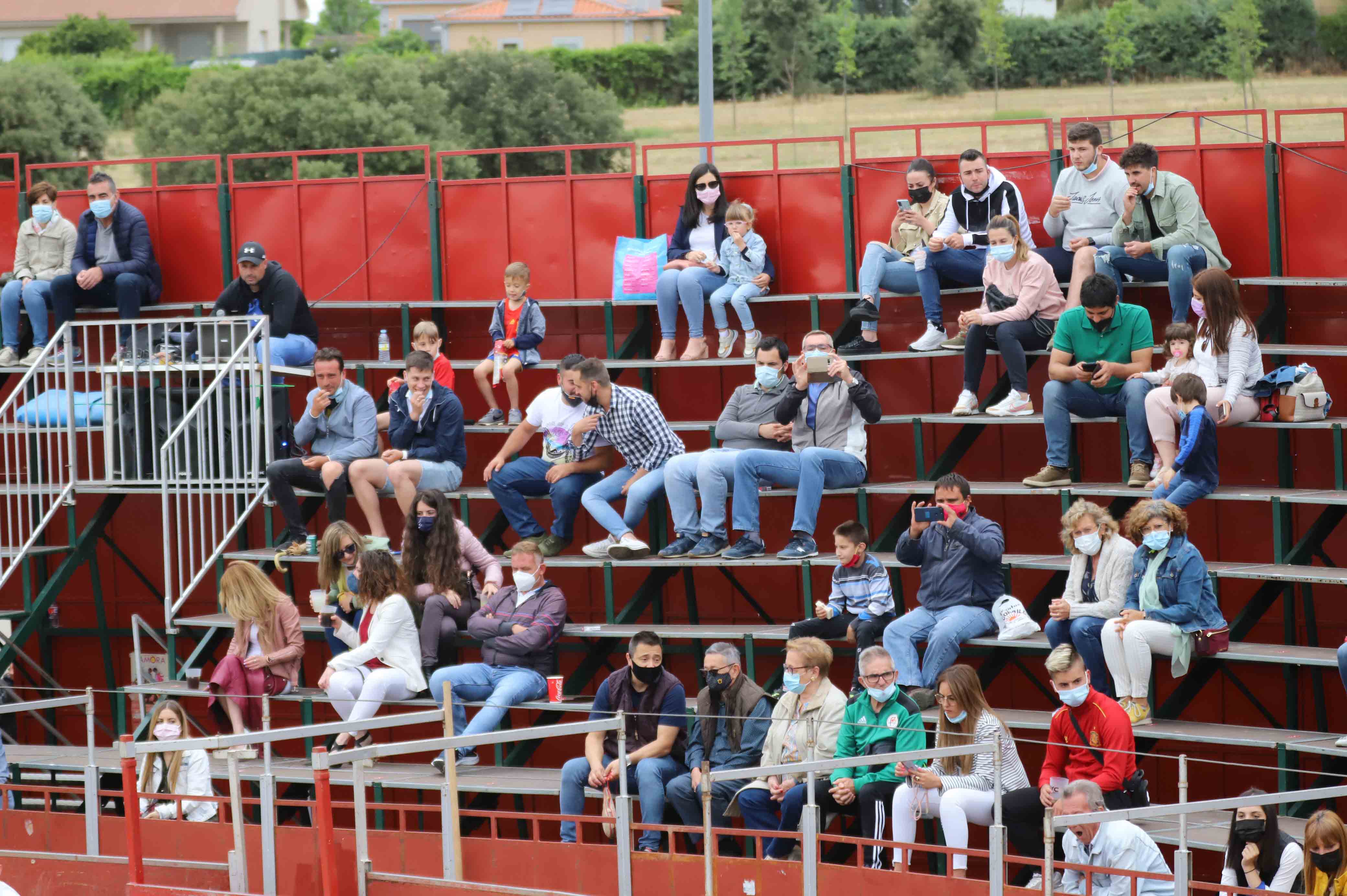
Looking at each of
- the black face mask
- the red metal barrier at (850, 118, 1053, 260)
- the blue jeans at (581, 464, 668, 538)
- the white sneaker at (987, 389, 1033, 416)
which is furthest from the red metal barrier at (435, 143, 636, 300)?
the black face mask

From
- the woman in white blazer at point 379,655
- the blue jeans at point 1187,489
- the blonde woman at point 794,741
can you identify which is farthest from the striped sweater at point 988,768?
the woman in white blazer at point 379,655

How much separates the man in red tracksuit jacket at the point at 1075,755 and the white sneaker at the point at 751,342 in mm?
4640

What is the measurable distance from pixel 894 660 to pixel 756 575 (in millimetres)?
2878

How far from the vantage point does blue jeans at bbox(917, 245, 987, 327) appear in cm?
1248

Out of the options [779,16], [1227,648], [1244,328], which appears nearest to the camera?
[1227,648]

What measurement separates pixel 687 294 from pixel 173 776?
5145 mm

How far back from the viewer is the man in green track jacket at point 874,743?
9195 mm

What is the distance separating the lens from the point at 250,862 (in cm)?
928

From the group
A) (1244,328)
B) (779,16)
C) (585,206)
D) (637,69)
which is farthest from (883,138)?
(1244,328)

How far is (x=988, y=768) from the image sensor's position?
8.95 m

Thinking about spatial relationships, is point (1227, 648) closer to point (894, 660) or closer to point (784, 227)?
point (894, 660)

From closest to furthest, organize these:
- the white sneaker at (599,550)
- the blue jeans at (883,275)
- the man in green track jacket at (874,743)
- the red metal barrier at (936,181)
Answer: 1. the man in green track jacket at (874,743)
2. the white sneaker at (599,550)
3. the blue jeans at (883,275)
4. the red metal barrier at (936,181)

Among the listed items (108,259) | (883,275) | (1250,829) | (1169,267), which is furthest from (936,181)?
(108,259)

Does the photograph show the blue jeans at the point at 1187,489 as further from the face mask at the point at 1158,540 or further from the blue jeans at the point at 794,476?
the blue jeans at the point at 794,476
